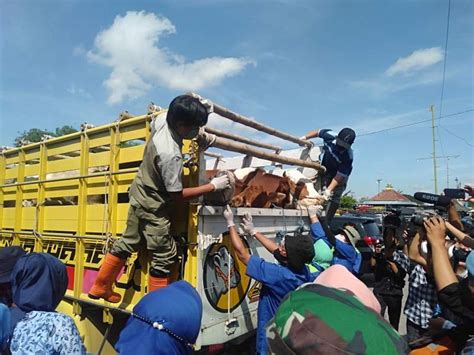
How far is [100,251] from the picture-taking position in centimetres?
334

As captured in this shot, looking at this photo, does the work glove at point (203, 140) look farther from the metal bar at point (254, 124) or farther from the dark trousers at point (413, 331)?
the dark trousers at point (413, 331)

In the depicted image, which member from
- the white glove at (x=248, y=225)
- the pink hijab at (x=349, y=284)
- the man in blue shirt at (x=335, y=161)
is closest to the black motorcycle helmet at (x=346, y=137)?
the man in blue shirt at (x=335, y=161)

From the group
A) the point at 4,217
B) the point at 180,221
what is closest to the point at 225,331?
the point at 180,221

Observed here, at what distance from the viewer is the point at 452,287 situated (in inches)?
82.6

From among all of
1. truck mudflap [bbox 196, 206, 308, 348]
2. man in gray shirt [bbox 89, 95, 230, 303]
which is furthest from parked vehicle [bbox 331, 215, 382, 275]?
man in gray shirt [bbox 89, 95, 230, 303]

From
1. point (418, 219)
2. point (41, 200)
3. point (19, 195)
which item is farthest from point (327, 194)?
point (19, 195)

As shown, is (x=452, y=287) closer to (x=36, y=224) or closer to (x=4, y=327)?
(x=4, y=327)

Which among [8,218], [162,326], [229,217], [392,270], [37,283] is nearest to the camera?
[162,326]

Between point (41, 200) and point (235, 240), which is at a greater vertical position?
point (41, 200)

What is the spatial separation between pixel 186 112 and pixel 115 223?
49.1 inches

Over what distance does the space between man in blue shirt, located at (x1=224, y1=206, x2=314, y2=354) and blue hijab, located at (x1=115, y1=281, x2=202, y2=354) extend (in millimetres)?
1203

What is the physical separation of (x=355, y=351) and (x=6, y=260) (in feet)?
7.32

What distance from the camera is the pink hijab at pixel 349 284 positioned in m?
1.33

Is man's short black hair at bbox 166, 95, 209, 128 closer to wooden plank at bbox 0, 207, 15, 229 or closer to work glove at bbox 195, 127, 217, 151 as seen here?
work glove at bbox 195, 127, 217, 151
